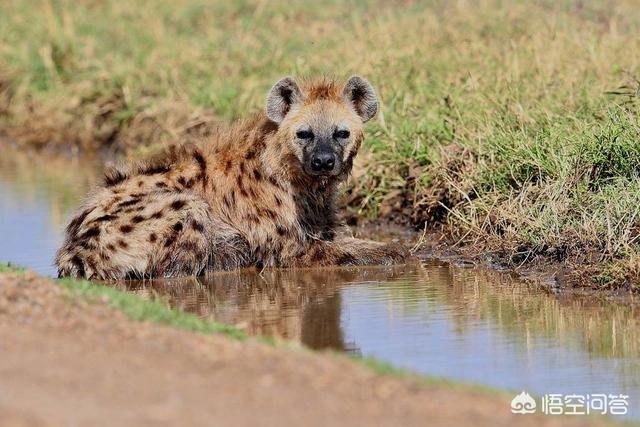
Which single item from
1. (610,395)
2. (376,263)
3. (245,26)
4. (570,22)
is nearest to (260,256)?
(376,263)

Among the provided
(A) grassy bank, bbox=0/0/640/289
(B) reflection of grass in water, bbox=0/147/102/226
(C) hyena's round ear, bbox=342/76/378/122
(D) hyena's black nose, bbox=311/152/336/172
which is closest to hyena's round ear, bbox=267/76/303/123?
(C) hyena's round ear, bbox=342/76/378/122

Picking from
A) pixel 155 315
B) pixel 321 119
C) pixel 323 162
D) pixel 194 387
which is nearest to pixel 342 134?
pixel 321 119

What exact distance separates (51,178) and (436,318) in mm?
6396

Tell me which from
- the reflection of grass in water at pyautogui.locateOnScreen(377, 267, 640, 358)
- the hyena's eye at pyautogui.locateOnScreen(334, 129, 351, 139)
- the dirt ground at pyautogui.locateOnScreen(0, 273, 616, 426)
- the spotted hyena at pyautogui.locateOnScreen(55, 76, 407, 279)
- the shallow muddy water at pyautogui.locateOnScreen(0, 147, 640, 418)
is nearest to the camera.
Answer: the dirt ground at pyautogui.locateOnScreen(0, 273, 616, 426)

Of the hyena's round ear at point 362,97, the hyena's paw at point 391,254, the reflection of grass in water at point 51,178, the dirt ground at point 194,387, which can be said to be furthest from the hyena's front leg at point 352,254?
the dirt ground at point 194,387

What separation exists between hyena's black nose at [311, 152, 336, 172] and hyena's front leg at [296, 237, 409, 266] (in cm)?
56

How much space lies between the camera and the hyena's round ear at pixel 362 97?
27.9 ft

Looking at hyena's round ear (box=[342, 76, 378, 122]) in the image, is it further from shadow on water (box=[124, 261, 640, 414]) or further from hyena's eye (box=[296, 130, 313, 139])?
shadow on water (box=[124, 261, 640, 414])

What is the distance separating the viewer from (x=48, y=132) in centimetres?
1384

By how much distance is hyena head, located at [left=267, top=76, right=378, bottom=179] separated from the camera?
8.27 metres

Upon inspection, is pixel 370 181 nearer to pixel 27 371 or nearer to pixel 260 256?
pixel 260 256

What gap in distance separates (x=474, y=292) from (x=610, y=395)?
87.8 inches

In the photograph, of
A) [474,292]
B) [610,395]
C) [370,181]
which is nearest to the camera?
[610,395]

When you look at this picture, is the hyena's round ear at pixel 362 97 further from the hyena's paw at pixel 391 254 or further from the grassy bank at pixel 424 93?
the hyena's paw at pixel 391 254
